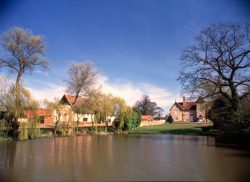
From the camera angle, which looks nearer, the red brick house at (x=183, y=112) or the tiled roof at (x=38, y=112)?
the tiled roof at (x=38, y=112)

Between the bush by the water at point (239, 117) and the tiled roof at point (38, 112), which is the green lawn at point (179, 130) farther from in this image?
the tiled roof at point (38, 112)

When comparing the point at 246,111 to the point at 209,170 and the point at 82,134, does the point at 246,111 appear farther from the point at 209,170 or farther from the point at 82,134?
the point at 82,134

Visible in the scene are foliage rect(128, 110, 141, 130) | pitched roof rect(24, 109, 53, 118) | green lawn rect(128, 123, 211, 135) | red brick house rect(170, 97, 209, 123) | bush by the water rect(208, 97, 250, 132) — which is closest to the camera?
bush by the water rect(208, 97, 250, 132)

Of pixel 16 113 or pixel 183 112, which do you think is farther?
pixel 183 112

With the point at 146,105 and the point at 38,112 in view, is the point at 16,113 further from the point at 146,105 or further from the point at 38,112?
the point at 146,105

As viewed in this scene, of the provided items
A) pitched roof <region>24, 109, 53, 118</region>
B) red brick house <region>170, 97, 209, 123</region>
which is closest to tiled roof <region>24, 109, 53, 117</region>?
pitched roof <region>24, 109, 53, 118</region>

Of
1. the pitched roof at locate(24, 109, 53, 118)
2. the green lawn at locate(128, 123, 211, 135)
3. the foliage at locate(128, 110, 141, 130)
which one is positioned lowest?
the green lawn at locate(128, 123, 211, 135)

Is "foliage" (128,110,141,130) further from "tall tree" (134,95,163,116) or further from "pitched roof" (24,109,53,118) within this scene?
"tall tree" (134,95,163,116)

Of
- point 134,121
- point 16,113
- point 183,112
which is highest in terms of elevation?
point 183,112

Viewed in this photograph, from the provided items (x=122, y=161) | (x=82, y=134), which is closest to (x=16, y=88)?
(x=82, y=134)

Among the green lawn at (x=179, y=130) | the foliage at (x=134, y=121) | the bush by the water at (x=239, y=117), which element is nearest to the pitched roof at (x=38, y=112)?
the green lawn at (x=179, y=130)

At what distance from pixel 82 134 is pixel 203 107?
→ 13079 millimetres

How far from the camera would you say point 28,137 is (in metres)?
23.9

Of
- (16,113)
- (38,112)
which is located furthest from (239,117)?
(16,113)
